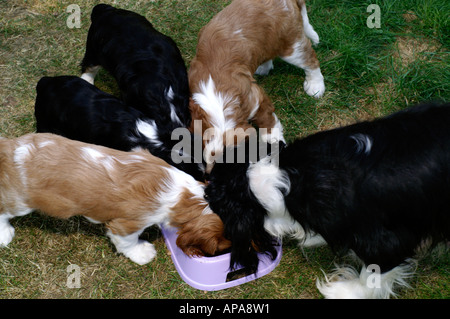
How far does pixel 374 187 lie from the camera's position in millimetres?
2617

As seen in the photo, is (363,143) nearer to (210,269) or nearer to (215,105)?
(215,105)

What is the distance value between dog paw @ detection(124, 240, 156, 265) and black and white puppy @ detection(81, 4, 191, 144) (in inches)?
30.7

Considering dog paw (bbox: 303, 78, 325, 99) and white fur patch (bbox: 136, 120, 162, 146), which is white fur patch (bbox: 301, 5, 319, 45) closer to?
dog paw (bbox: 303, 78, 325, 99)

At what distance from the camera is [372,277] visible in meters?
3.02

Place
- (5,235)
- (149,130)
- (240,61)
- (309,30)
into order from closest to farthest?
(149,130) < (5,235) < (240,61) < (309,30)

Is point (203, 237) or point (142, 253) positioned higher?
point (203, 237)

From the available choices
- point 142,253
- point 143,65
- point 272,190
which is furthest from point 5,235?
point 272,190

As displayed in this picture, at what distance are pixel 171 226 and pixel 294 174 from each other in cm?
94

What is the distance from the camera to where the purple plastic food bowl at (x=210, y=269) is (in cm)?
319

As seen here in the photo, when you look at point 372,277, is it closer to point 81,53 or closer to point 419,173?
point 419,173

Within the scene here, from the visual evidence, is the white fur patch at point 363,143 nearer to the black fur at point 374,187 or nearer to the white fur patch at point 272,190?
the black fur at point 374,187

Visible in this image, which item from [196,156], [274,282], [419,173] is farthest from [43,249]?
[419,173]

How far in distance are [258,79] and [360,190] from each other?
2.28m

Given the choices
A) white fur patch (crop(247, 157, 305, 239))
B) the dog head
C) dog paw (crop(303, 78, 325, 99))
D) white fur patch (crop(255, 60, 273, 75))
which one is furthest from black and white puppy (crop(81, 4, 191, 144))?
dog paw (crop(303, 78, 325, 99))
